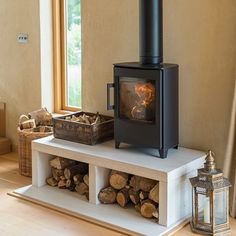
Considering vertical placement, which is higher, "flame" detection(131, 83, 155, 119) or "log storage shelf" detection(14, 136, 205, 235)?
"flame" detection(131, 83, 155, 119)

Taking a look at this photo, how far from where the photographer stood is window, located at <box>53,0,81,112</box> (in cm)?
464

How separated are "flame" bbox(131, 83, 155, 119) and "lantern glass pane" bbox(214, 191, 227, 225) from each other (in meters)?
0.75

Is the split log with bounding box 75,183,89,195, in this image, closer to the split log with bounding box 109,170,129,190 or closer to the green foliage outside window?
the split log with bounding box 109,170,129,190

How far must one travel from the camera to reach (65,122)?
3.75m

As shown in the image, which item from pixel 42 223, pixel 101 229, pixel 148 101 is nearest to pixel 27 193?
pixel 42 223

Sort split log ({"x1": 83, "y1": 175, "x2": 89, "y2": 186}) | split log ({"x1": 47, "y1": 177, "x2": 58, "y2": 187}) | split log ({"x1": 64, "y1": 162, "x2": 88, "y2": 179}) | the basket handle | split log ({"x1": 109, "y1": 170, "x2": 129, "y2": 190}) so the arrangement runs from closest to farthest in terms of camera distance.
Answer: split log ({"x1": 109, "y1": 170, "x2": 129, "y2": 190}) < split log ({"x1": 83, "y1": 175, "x2": 89, "y2": 186}) < split log ({"x1": 64, "y1": 162, "x2": 88, "y2": 179}) < split log ({"x1": 47, "y1": 177, "x2": 58, "y2": 187}) < the basket handle

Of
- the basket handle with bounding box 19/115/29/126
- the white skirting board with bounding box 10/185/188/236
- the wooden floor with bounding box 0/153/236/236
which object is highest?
the basket handle with bounding box 19/115/29/126

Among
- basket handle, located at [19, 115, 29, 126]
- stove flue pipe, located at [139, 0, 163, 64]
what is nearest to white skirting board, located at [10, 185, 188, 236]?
basket handle, located at [19, 115, 29, 126]

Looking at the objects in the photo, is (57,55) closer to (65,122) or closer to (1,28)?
(1,28)

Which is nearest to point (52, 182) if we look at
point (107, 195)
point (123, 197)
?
point (107, 195)

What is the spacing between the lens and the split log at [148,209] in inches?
126

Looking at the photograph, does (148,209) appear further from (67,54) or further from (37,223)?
(67,54)

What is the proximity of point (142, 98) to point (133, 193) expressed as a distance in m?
0.66

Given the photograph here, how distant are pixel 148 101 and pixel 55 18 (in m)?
1.75
